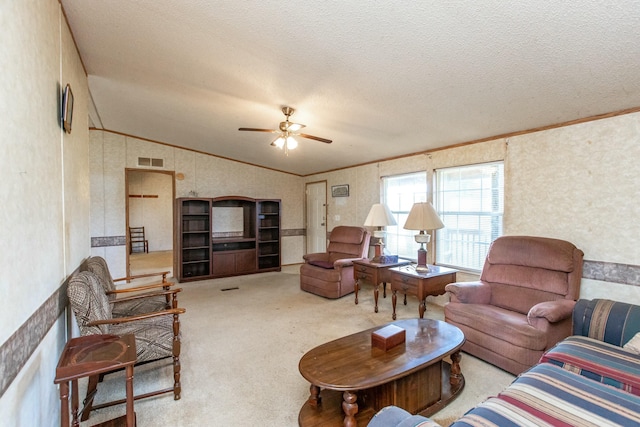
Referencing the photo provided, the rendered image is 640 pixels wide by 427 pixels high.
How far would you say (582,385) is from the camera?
148cm

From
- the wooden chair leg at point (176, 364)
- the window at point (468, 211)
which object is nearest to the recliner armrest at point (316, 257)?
the window at point (468, 211)

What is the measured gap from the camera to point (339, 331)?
3.28 meters

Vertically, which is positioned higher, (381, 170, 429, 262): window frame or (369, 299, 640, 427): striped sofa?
(381, 170, 429, 262): window frame

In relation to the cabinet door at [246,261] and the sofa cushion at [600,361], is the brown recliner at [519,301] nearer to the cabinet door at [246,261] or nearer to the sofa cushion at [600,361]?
the sofa cushion at [600,361]

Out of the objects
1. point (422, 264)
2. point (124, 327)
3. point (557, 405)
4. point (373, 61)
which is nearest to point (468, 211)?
point (422, 264)

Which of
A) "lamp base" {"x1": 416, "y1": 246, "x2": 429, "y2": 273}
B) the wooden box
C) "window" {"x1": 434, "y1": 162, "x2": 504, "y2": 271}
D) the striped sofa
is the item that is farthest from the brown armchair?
"window" {"x1": 434, "y1": 162, "x2": 504, "y2": 271}

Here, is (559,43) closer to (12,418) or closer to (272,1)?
(272,1)

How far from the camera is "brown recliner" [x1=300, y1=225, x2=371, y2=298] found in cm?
445

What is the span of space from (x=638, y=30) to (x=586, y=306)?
5.73ft

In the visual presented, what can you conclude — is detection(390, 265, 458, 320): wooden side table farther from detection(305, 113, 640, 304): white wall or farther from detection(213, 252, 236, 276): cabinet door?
detection(213, 252, 236, 276): cabinet door

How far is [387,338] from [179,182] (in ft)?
17.2

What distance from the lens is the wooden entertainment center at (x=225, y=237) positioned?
571cm

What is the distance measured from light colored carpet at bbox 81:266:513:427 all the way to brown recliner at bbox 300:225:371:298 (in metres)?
0.15

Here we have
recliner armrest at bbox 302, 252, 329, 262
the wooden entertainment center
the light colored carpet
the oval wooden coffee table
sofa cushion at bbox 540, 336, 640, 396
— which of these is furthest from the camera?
the wooden entertainment center
